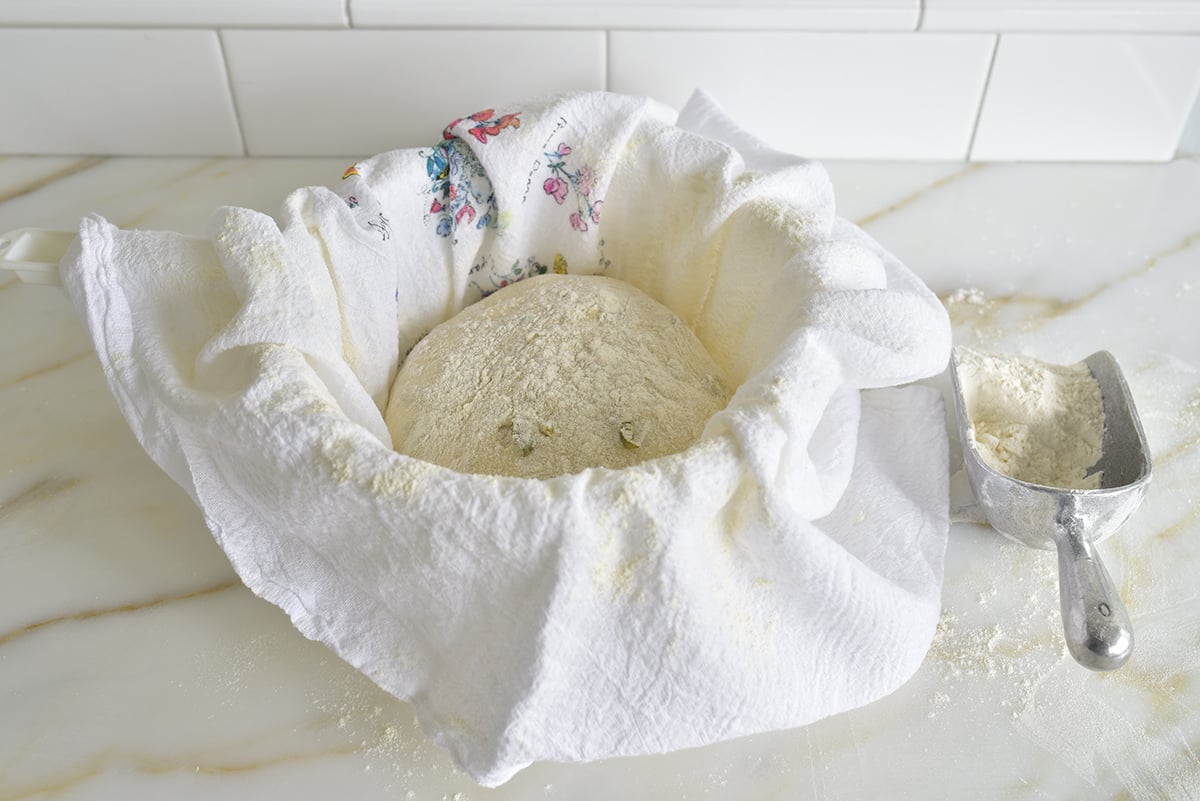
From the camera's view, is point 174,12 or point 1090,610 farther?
point 174,12

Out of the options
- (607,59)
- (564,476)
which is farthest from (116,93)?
(564,476)

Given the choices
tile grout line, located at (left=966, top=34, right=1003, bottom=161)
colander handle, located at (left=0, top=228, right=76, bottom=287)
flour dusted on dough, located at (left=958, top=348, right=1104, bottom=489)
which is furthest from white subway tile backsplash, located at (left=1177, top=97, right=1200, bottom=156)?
colander handle, located at (left=0, top=228, right=76, bottom=287)

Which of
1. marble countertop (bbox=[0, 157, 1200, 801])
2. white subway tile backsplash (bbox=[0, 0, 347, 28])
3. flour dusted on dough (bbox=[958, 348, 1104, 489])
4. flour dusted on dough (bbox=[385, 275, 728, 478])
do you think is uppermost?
white subway tile backsplash (bbox=[0, 0, 347, 28])

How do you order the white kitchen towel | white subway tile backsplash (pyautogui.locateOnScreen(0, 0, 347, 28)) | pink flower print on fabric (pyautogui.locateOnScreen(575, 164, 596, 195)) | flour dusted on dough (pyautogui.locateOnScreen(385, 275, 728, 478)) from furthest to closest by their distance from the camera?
white subway tile backsplash (pyautogui.locateOnScreen(0, 0, 347, 28))
pink flower print on fabric (pyautogui.locateOnScreen(575, 164, 596, 195))
flour dusted on dough (pyautogui.locateOnScreen(385, 275, 728, 478))
the white kitchen towel

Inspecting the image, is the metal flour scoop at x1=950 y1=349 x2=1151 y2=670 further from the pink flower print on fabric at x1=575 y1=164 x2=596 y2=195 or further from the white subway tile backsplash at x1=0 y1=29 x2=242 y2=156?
the white subway tile backsplash at x1=0 y1=29 x2=242 y2=156

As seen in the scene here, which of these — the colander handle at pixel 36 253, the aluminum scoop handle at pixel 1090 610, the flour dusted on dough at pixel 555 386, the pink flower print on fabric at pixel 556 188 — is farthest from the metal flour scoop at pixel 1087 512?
the colander handle at pixel 36 253

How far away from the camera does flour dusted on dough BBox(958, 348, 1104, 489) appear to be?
59 cm

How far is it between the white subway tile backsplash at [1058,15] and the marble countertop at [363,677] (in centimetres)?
24

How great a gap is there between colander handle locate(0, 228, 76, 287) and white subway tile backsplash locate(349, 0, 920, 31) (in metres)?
0.31

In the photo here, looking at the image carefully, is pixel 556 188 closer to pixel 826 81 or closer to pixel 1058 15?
pixel 826 81

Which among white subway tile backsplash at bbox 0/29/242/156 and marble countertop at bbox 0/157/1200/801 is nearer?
marble countertop at bbox 0/157/1200/801

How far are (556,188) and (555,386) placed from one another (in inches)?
6.3

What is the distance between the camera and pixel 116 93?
83 centimetres

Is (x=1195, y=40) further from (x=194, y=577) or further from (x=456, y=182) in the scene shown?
(x=194, y=577)
